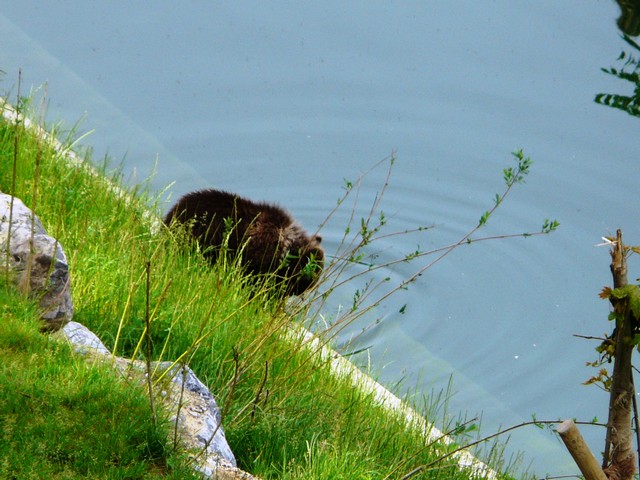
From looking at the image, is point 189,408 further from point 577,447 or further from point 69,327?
point 577,447

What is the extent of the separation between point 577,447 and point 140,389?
170cm

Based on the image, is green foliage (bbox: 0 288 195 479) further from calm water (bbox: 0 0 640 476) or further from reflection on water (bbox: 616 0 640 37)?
reflection on water (bbox: 616 0 640 37)

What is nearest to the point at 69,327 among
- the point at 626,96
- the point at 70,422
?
the point at 70,422

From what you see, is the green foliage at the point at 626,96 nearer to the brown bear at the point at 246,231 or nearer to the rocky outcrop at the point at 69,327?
the brown bear at the point at 246,231

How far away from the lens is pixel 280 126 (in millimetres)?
10172

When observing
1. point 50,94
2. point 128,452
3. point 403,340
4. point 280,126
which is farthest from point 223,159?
point 128,452

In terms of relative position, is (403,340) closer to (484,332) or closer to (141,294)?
(484,332)

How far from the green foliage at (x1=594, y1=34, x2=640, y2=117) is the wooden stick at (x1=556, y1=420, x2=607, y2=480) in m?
8.01

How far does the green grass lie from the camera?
3.76m

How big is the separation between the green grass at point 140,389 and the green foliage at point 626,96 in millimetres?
6020

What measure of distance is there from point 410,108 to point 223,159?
2245 millimetres

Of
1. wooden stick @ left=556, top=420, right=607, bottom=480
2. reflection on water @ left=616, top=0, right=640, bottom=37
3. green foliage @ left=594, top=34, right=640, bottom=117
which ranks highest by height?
reflection on water @ left=616, top=0, right=640, bottom=37

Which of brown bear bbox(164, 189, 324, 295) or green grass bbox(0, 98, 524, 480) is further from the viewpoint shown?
brown bear bbox(164, 189, 324, 295)

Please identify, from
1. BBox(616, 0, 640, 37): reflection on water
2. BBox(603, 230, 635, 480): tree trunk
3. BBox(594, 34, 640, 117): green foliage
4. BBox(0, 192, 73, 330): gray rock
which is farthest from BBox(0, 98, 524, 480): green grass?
BBox(616, 0, 640, 37): reflection on water
